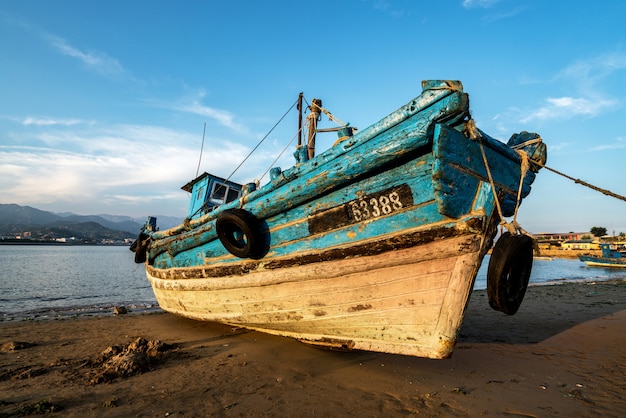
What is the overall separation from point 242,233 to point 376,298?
239 cm

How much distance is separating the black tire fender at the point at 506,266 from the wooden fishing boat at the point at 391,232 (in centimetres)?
1

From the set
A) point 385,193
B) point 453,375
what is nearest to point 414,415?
point 453,375

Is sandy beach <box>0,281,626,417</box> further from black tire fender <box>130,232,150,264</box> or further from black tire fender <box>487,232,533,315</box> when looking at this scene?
black tire fender <box>130,232,150,264</box>

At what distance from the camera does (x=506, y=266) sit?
3.35 m

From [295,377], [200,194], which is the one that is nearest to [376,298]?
[295,377]

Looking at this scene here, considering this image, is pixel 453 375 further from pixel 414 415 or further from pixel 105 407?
pixel 105 407

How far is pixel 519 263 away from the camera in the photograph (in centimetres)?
367

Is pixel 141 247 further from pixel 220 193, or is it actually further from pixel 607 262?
pixel 607 262

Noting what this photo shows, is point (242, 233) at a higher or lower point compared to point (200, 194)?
lower

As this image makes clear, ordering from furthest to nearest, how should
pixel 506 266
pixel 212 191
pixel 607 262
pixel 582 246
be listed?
pixel 582 246 → pixel 607 262 → pixel 212 191 → pixel 506 266

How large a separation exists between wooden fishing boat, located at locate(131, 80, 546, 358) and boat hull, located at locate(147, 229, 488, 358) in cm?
1

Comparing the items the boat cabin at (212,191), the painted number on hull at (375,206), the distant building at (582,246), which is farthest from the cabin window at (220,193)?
the distant building at (582,246)

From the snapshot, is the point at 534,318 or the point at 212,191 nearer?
the point at 212,191

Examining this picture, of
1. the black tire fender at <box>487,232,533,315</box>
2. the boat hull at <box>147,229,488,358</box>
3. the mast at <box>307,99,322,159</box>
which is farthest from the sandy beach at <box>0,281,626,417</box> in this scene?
the mast at <box>307,99,322,159</box>
